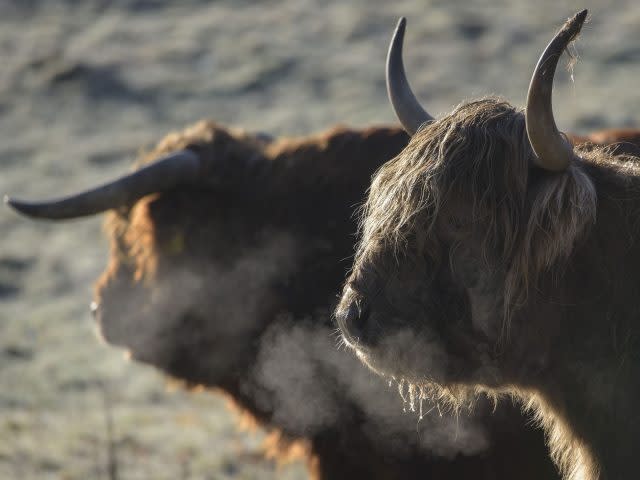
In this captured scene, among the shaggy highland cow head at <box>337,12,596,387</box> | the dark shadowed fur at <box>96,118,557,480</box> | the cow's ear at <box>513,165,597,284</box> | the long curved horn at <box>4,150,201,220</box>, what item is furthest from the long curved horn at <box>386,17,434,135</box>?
the long curved horn at <box>4,150,201,220</box>

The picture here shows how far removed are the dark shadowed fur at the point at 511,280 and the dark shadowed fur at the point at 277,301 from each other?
142 cm

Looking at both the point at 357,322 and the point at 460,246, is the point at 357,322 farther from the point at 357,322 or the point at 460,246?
the point at 460,246

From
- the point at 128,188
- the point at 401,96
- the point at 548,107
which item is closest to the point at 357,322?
the point at 548,107

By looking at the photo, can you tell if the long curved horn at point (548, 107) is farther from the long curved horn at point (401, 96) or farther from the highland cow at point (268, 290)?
the highland cow at point (268, 290)

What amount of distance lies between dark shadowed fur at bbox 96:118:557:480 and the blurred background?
1.89 meters

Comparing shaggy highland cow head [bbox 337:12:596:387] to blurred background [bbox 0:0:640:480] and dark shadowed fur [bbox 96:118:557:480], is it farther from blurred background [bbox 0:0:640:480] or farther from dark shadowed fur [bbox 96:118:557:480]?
blurred background [bbox 0:0:640:480]

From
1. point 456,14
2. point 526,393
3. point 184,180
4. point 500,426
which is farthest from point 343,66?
point 526,393

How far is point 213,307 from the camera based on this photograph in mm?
5266

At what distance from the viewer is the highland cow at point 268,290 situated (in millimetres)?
4805

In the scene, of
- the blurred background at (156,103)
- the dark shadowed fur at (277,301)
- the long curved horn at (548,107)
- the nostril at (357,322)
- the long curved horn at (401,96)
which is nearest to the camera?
the long curved horn at (548,107)

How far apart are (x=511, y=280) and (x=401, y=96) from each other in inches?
42.4

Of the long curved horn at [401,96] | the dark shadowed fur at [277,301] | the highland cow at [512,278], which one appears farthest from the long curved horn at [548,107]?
the dark shadowed fur at [277,301]

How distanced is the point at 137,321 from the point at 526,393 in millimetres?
2594

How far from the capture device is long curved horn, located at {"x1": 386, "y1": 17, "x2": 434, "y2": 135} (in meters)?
3.83
